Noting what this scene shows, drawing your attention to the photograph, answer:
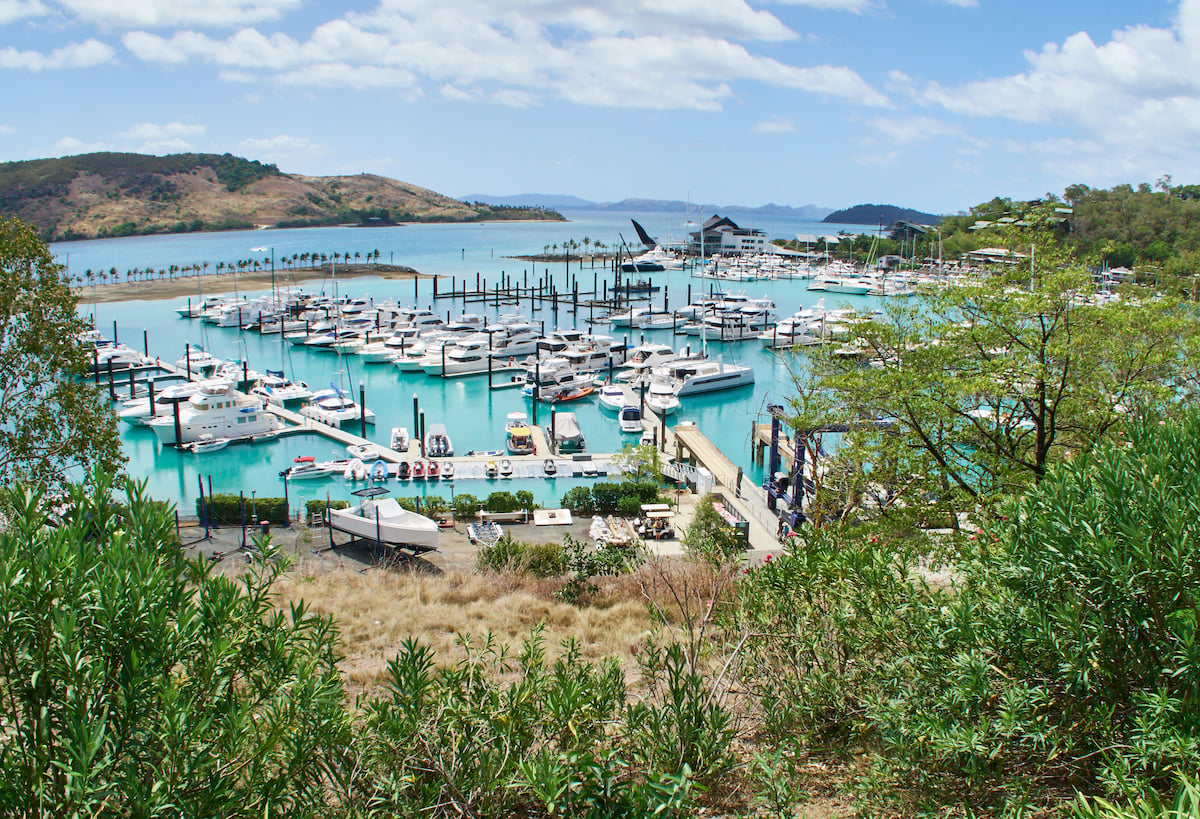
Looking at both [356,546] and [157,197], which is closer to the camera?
[356,546]

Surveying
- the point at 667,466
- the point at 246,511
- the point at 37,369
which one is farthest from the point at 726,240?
the point at 37,369

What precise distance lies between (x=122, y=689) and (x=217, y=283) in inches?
3388

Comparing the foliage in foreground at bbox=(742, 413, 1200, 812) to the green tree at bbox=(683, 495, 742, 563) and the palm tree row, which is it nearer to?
the green tree at bbox=(683, 495, 742, 563)

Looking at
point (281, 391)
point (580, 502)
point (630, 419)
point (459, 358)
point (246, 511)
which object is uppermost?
point (459, 358)

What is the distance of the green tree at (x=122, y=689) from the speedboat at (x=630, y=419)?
31.9 meters

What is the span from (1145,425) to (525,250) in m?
140

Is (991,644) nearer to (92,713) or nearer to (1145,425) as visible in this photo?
(1145,425)

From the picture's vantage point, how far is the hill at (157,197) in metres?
139

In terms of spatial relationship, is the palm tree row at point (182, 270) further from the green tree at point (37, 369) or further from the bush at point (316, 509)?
the green tree at point (37, 369)

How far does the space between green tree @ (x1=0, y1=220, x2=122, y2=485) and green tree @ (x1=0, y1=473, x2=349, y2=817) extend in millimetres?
8058

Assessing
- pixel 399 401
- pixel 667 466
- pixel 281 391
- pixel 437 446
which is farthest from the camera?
pixel 399 401

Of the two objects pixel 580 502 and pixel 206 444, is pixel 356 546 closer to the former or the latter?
pixel 580 502

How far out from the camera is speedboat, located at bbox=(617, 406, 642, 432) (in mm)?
36656

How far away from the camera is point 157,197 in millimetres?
158875
